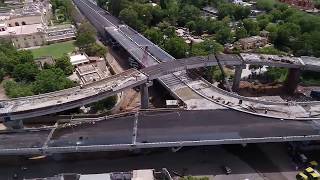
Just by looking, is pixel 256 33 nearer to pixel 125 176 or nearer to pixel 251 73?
pixel 251 73

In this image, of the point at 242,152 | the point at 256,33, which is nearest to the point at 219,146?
the point at 242,152

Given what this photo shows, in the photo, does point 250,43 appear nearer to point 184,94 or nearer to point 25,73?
point 184,94

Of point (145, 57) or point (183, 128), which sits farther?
point (145, 57)

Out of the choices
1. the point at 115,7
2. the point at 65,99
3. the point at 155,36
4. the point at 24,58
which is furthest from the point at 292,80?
the point at 115,7

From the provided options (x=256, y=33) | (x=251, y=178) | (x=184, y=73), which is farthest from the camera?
(x=256, y=33)

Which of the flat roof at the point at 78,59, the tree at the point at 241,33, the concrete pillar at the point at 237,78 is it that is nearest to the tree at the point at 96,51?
the flat roof at the point at 78,59

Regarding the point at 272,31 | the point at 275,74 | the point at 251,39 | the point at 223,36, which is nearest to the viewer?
the point at 275,74

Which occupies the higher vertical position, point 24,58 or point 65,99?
point 65,99
